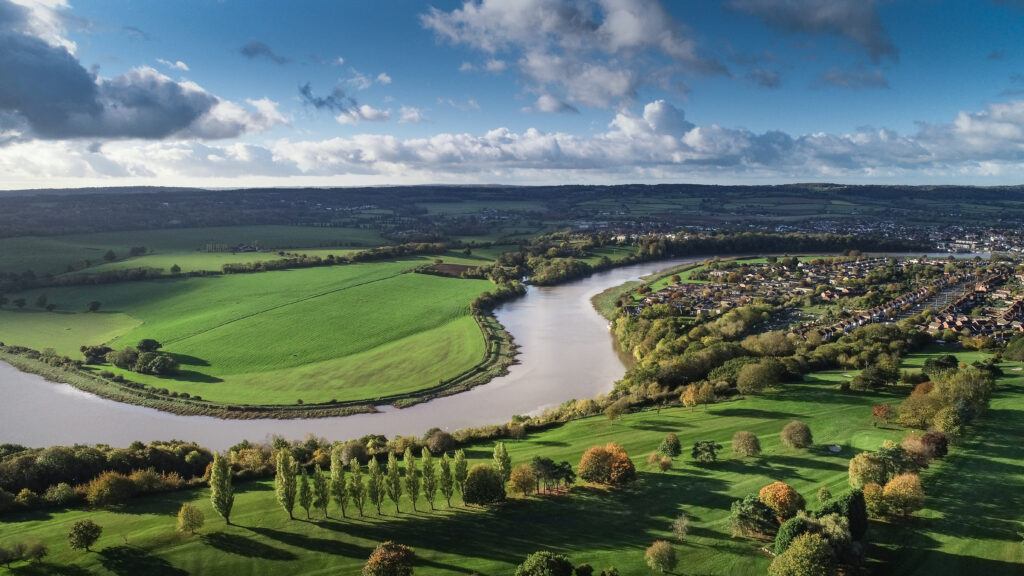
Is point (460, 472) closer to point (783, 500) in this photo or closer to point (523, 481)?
point (523, 481)

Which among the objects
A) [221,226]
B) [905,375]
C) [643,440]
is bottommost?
[643,440]

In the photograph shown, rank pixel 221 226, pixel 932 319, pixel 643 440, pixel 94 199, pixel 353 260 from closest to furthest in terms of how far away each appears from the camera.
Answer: pixel 643 440 < pixel 932 319 < pixel 353 260 < pixel 221 226 < pixel 94 199

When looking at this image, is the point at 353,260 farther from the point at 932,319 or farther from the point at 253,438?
the point at 932,319

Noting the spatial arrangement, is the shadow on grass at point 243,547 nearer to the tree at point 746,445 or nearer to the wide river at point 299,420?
the wide river at point 299,420

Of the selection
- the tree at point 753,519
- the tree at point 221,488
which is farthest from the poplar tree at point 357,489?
the tree at point 753,519

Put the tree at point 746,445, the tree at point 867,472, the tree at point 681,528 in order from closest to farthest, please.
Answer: the tree at point 681,528, the tree at point 867,472, the tree at point 746,445

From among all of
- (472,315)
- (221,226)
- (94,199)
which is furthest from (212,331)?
(94,199)

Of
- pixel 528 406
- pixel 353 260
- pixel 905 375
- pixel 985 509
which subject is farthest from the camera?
pixel 353 260
